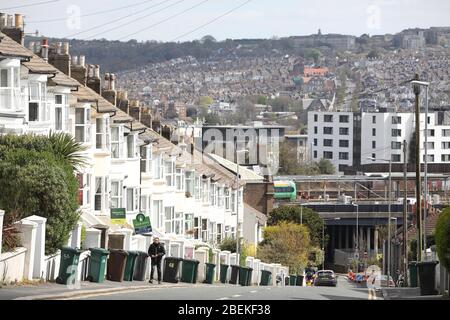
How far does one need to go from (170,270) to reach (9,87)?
9029mm

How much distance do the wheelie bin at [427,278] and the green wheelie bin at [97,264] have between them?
1034cm

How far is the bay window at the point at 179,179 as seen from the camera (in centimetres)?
9163

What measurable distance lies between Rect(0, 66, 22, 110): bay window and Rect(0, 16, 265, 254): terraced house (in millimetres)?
33

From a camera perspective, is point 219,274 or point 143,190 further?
A: point 143,190

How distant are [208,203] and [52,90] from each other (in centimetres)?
4300

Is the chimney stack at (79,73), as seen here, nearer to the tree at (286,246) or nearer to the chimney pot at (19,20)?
the chimney pot at (19,20)

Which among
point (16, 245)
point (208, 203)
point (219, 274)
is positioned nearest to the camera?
point (16, 245)

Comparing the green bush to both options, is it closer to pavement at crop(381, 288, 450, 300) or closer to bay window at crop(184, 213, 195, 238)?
pavement at crop(381, 288, 450, 300)

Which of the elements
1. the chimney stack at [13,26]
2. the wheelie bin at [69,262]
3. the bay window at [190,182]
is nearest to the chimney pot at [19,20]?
the chimney stack at [13,26]

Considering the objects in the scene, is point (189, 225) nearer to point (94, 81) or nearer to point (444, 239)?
point (94, 81)

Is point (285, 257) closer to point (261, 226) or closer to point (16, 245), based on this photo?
point (261, 226)

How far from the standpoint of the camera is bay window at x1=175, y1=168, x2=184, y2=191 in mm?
91631
